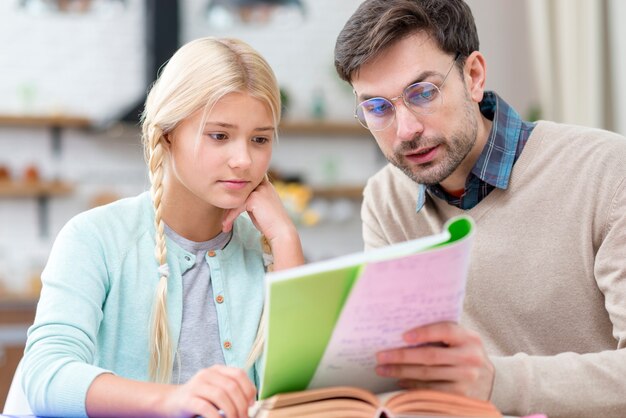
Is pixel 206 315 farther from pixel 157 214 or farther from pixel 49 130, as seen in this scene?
pixel 49 130

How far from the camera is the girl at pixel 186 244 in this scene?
4.42ft

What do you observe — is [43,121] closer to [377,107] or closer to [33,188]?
[33,188]

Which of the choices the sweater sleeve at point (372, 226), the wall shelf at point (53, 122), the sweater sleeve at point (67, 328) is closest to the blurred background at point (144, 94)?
the wall shelf at point (53, 122)

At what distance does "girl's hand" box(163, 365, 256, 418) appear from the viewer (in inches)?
37.2

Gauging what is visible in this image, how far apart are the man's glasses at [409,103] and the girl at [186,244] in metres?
0.19

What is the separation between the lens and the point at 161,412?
1012mm

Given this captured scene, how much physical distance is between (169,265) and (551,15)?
4.22m

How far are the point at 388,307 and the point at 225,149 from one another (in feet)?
1.89

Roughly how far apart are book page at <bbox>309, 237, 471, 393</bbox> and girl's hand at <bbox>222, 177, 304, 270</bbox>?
0.49 m

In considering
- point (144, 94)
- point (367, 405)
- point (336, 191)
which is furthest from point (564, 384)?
point (336, 191)

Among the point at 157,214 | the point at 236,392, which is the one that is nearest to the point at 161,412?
the point at 236,392

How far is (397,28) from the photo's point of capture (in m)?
1.53

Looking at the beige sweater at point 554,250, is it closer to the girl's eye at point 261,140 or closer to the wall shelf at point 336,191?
the girl's eye at point 261,140

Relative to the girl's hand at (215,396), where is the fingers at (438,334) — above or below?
above
